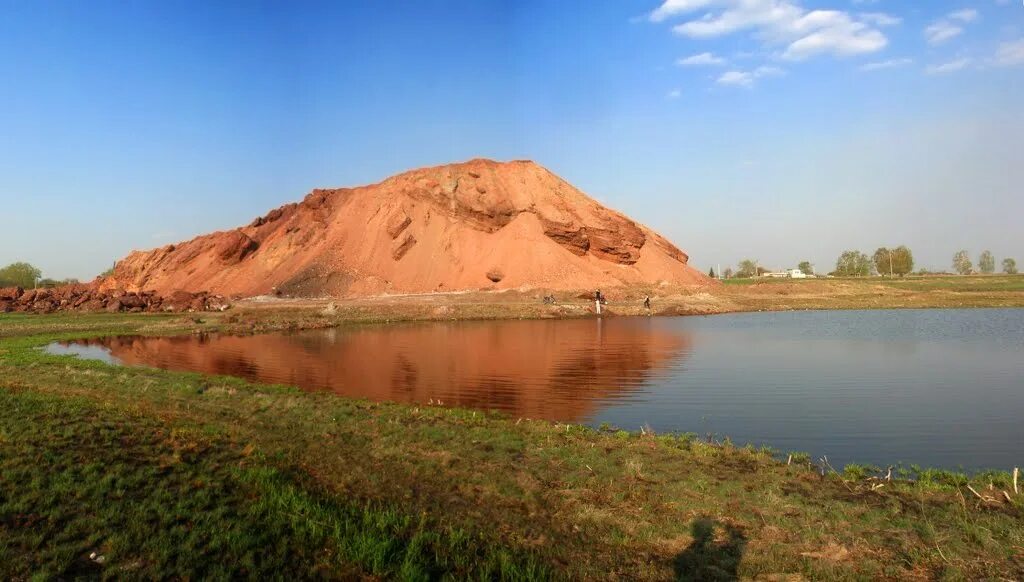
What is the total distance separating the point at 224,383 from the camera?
56.7ft

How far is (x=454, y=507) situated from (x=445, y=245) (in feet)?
216

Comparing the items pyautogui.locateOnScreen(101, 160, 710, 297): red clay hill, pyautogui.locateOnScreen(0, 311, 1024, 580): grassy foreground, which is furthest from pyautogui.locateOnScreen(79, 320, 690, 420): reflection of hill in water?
pyautogui.locateOnScreen(101, 160, 710, 297): red clay hill

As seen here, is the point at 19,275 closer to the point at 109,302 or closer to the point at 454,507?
the point at 109,302

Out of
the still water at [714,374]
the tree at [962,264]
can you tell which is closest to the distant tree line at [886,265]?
the tree at [962,264]

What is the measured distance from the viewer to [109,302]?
58531mm

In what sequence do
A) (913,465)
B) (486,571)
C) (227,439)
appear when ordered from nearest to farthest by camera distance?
(486,571) < (913,465) < (227,439)

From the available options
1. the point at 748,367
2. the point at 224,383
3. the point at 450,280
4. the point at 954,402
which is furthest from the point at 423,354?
the point at 450,280

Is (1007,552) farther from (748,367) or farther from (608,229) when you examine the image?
(608,229)

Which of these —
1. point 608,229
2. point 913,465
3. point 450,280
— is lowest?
point 913,465

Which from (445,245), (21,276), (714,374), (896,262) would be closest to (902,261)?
(896,262)

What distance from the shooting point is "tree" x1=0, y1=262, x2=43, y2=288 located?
136 meters

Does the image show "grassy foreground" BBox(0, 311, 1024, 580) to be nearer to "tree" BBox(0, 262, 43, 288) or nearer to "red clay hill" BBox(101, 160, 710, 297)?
"red clay hill" BBox(101, 160, 710, 297)

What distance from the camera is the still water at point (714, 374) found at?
40.3 ft

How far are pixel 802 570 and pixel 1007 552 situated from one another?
2273 mm
